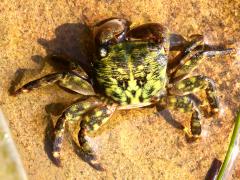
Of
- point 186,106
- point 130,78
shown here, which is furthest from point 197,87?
point 130,78

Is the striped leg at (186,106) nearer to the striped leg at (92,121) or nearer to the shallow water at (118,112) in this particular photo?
the shallow water at (118,112)

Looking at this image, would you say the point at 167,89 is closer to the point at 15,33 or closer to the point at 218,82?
the point at 218,82

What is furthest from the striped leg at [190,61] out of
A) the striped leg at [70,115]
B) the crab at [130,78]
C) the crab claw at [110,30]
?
the striped leg at [70,115]

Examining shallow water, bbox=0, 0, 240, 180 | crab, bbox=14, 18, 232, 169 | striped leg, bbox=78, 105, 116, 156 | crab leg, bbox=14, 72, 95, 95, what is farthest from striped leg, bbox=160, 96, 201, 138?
crab leg, bbox=14, 72, 95, 95

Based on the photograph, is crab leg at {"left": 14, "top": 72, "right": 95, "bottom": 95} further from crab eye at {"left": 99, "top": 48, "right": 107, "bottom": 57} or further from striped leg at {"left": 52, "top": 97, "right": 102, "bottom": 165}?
crab eye at {"left": 99, "top": 48, "right": 107, "bottom": 57}

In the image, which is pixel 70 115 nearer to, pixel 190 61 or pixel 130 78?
pixel 130 78

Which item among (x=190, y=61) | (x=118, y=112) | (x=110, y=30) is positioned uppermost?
(x=110, y=30)
